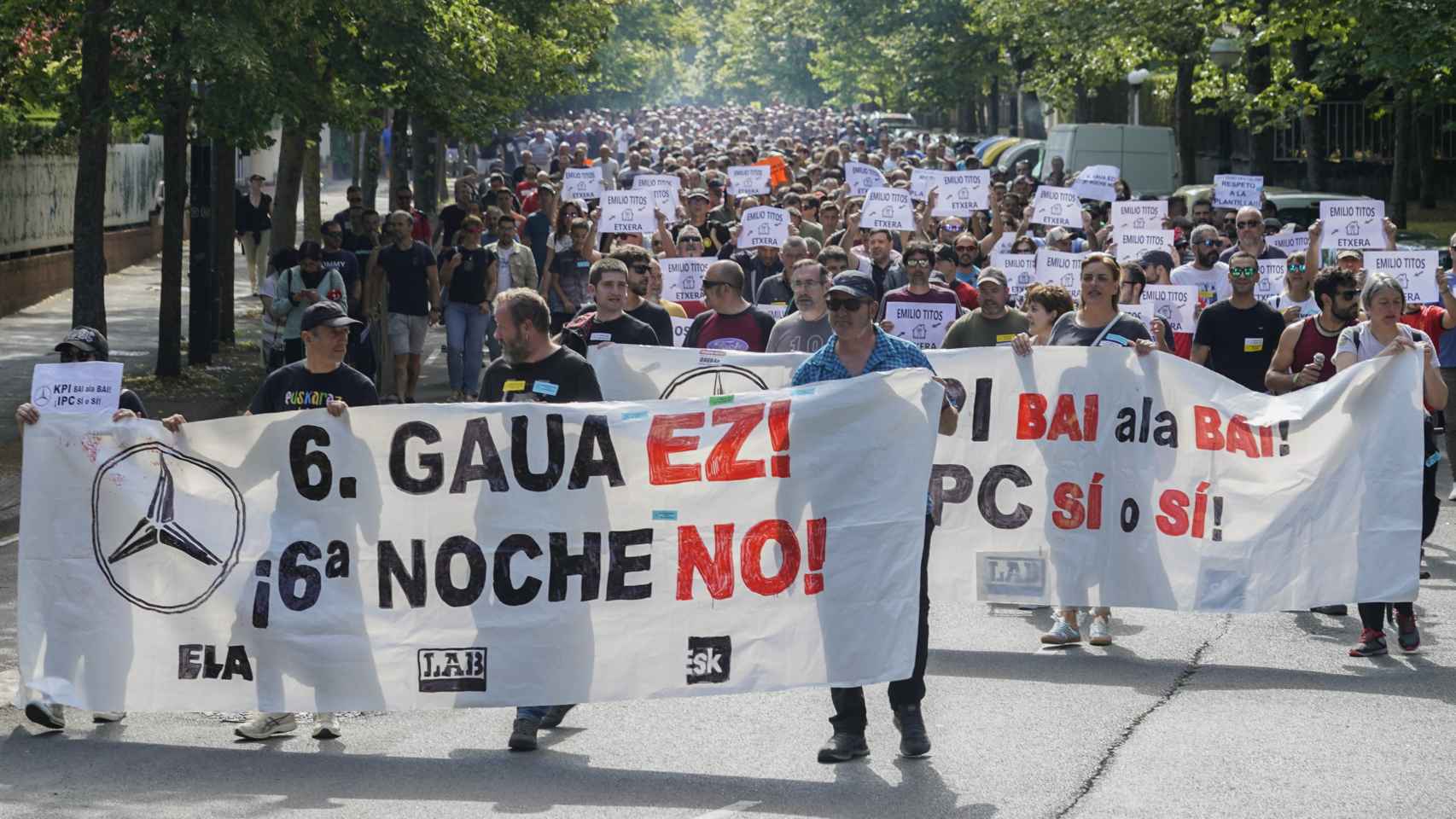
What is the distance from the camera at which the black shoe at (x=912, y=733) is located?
24.4ft

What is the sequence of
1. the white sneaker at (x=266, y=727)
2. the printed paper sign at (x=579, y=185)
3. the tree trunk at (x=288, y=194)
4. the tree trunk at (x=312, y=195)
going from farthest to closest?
the tree trunk at (x=312, y=195) → the tree trunk at (x=288, y=194) → the printed paper sign at (x=579, y=185) → the white sneaker at (x=266, y=727)

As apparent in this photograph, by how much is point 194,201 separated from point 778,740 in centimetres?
1398

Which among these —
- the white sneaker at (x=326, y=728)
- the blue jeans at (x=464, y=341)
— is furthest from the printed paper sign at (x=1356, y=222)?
the white sneaker at (x=326, y=728)

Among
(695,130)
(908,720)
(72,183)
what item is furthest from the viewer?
(695,130)

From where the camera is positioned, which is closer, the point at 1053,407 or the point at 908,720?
the point at 908,720

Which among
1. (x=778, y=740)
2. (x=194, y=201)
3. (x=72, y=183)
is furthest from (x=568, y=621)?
(x=72, y=183)

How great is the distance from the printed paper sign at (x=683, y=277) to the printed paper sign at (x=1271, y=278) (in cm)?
393

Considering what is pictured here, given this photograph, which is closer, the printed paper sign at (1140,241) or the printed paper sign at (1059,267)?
the printed paper sign at (1059,267)

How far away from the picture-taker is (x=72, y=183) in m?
28.1

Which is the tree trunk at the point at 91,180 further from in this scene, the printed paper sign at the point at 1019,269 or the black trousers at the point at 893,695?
the black trousers at the point at 893,695

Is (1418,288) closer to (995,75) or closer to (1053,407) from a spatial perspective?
(1053,407)

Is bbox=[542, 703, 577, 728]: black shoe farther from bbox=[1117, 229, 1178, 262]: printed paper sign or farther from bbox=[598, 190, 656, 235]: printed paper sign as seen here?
bbox=[598, 190, 656, 235]: printed paper sign

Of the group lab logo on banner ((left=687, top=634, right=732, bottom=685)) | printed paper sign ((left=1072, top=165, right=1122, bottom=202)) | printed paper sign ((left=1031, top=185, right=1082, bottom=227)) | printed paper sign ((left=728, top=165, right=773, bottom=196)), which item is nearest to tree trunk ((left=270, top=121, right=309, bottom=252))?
printed paper sign ((left=728, top=165, right=773, bottom=196))

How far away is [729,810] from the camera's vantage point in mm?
6797
